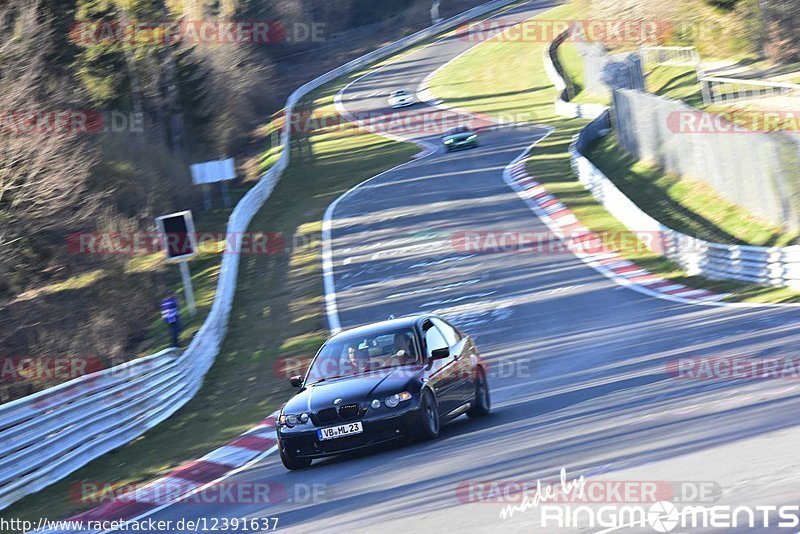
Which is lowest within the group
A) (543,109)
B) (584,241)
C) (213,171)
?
(543,109)

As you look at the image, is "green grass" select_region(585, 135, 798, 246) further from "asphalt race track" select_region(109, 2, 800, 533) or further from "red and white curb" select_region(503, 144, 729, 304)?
"asphalt race track" select_region(109, 2, 800, 533)

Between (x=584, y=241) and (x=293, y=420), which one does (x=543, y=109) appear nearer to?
(x=584, y=241)

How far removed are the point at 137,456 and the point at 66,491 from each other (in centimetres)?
205

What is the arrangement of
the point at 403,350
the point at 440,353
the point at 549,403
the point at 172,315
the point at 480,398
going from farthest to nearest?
the point at 172,315, the point at 480,398, the point at 549,403, the point at 403,350, the point at 440,353

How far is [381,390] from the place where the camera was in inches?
450

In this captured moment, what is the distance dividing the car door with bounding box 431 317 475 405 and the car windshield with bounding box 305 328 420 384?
614 millimetres

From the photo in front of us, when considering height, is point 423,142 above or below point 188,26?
below

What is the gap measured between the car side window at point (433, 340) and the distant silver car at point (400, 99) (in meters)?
59.0

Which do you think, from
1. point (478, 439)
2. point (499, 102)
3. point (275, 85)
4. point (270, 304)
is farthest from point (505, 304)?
point (275, 85)

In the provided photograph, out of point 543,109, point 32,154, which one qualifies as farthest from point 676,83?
point 32,154

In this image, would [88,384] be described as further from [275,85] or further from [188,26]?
[275,85]

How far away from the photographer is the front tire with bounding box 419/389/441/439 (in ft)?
37.6

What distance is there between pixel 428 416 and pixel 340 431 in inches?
37.8

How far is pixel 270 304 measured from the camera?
2734cm
